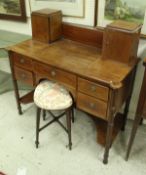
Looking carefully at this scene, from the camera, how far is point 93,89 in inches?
53.7

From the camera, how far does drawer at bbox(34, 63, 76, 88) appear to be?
1470 millimetres

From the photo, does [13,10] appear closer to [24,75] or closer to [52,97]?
[24,75]

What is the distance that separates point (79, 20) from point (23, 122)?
3.82ft

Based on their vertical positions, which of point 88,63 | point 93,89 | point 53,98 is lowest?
point 53,98

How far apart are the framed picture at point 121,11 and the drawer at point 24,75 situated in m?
0.76

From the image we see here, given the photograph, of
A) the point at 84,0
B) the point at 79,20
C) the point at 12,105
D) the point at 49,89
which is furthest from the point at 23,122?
the point at 84,0

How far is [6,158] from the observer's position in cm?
171

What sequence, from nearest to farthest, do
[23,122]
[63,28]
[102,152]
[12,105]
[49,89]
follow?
1. [49,89]
2. [102,152]
3. [63,28]
4. [23,122]
5. [12,105]

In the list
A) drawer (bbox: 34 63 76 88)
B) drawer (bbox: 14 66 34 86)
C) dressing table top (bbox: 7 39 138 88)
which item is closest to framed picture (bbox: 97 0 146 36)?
dressing table top (bbox: 7 39 138 88)

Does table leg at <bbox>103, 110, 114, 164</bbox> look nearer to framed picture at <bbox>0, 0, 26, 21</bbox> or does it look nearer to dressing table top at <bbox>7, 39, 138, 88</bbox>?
dressing table top at <bbox>7, 39, 138, 88</bbox>

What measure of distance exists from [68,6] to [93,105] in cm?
99

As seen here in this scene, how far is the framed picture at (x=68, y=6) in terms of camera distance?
5.84 ft

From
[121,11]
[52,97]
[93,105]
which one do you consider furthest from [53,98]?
[121,11]

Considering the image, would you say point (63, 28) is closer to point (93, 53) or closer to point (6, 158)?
point (93, 53)
